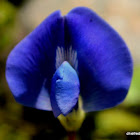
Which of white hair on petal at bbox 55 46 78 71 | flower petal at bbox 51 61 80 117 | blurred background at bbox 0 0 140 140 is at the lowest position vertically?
blurred background at bbox 0 0 140 140

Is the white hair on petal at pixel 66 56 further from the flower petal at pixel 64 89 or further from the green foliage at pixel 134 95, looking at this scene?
the green foliage at pixel 134 95

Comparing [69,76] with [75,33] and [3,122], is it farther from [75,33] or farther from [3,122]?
[3,122]

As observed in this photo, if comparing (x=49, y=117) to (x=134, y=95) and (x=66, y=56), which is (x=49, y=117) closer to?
(x=134, y=95)

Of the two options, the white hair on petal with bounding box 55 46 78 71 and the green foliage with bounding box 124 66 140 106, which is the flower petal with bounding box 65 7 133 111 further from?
the green foliage with bounding box 124 66 140 106

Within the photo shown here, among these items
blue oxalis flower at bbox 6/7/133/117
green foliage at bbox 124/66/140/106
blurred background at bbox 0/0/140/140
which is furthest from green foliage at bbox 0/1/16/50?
blue oxalis flower at bbox 6/7/133/117

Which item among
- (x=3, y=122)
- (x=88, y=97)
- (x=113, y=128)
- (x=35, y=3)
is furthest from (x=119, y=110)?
(x=35, y=3)

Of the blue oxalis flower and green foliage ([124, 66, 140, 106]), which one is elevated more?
the blue oxalis flower

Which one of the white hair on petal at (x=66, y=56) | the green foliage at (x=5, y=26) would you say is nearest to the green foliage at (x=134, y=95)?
the green foliage at (x=5, y=26)
